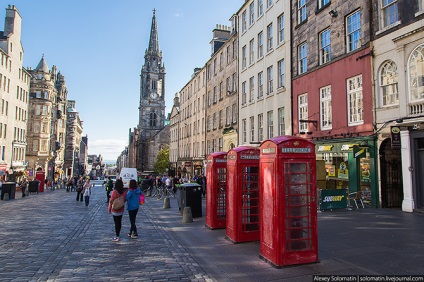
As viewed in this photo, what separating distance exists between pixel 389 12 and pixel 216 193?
11.4 m

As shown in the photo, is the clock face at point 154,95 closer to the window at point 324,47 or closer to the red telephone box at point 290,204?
the window at point 324,47

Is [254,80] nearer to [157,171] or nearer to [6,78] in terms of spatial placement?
[6,78]

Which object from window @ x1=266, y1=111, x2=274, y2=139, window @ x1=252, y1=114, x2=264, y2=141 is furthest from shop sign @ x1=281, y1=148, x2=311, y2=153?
window @ x1=252, y1=114, x2=264, y2=141

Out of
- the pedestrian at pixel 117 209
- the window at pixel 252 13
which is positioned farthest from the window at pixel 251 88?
the pedestrian at pixel 117 209

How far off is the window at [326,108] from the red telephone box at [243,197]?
1006 cm

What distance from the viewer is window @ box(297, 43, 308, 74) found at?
19.8m

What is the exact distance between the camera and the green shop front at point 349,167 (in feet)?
46.5

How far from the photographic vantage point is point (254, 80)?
26.2 m

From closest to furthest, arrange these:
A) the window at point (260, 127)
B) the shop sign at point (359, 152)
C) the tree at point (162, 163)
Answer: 1. the shop sign at point (359, 152)
2. the window at point (260, 127)
3. the tree at point (162, 163)

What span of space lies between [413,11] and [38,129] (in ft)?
191

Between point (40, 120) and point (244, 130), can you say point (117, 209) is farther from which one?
point (40, 120)

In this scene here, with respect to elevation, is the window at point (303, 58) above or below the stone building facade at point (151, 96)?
below

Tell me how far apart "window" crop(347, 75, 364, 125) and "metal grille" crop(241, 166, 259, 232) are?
29.2 ft

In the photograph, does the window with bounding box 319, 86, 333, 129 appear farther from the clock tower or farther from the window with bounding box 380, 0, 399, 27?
the clock tower
